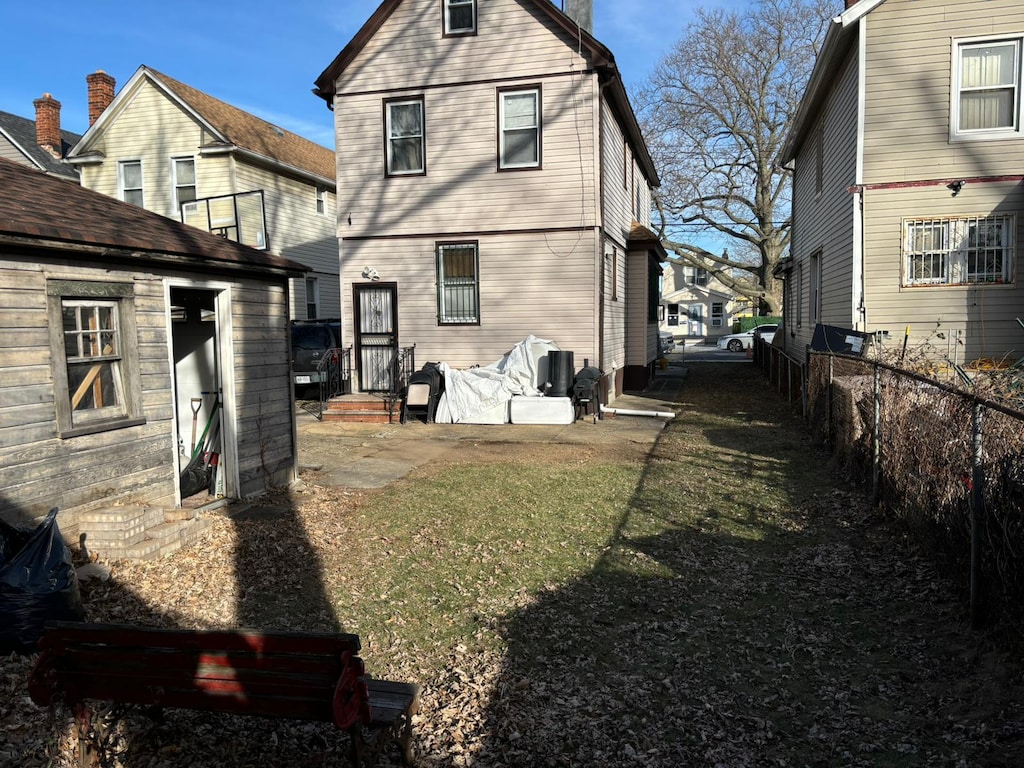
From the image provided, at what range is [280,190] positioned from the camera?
77.0 ft

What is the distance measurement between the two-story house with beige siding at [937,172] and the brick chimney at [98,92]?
894 inches

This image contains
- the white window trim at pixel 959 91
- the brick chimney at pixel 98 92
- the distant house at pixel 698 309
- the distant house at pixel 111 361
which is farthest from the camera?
the distant house at pixel 698 309

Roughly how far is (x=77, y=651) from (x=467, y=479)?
6.22m

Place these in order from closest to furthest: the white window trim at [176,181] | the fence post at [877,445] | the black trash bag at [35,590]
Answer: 1. the black trash bag at [35,590]
2. the fence post at [877,445]
3. the white window trim at [176,181]

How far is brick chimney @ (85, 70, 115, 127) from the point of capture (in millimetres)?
23781

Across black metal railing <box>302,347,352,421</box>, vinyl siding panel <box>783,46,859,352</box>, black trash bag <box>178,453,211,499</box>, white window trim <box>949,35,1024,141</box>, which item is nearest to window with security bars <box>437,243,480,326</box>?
black metal railing <box>302,347,352,421</box>

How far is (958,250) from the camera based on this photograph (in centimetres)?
1186

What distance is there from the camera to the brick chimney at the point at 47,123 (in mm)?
25453

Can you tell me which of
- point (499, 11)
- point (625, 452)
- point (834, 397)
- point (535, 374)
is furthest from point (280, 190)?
point (834, 397)

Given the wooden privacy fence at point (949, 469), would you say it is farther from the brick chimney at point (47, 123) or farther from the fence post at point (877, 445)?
the brick chimney at point (47, 123)

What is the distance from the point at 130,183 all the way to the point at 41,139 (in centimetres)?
642

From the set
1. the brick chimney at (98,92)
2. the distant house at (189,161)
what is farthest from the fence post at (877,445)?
the brick chimney at (98,92)

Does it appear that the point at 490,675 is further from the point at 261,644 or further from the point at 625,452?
the point at 625,452

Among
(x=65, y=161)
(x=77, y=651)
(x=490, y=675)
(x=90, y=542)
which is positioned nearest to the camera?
(x=77, y=651)
